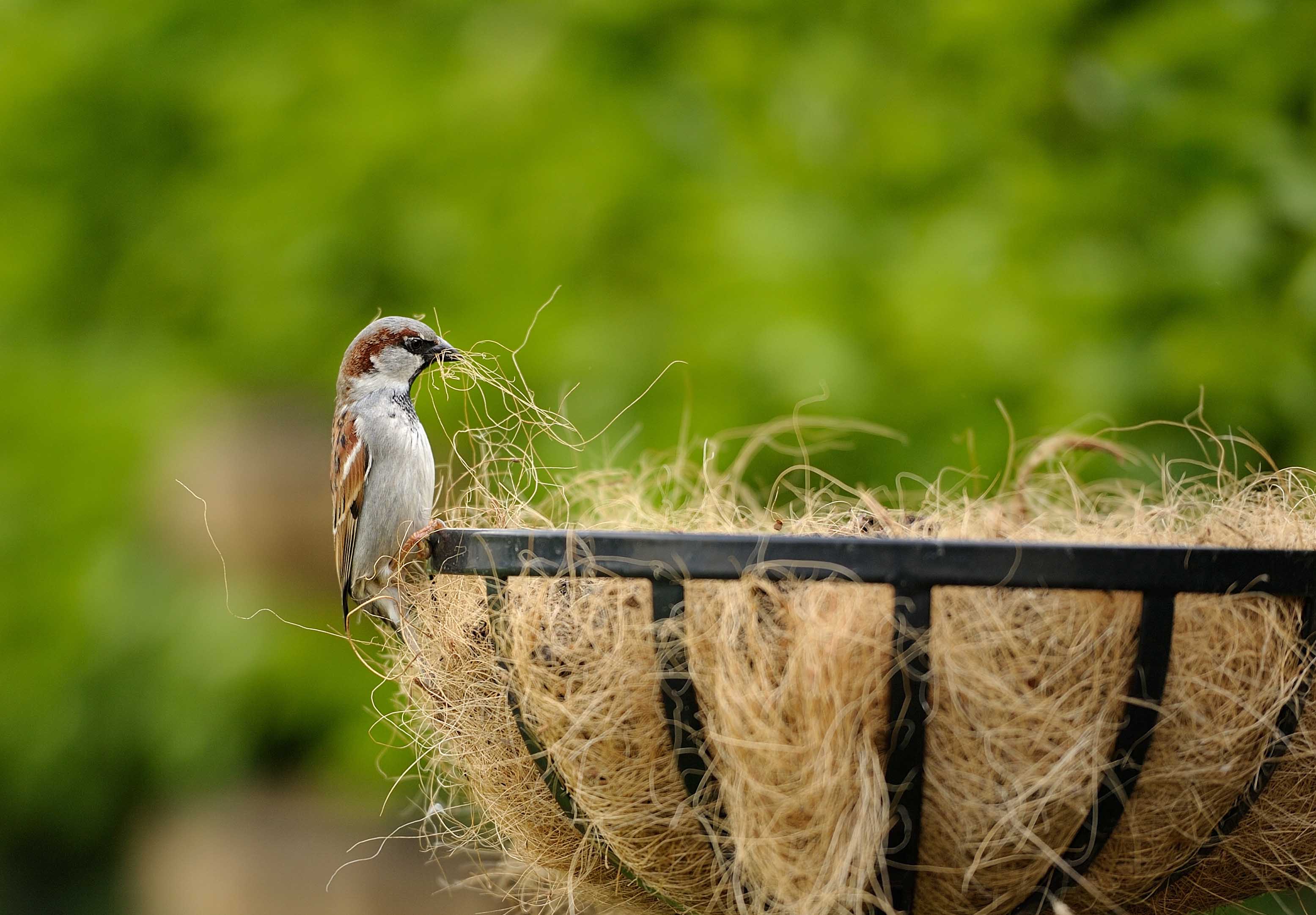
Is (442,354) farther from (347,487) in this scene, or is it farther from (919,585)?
(919,585)

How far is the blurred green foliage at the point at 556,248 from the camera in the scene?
2795mm

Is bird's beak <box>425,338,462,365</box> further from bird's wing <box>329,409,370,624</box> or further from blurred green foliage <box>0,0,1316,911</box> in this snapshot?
blurred green foliage <box>0,0,1316,911</box>

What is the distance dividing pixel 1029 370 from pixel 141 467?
14.0 ft

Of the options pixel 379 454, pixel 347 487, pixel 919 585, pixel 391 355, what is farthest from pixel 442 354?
pixel 919 585

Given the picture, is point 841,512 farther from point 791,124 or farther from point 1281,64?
point 791,124

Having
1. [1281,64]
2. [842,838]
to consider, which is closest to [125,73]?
[1281,64]

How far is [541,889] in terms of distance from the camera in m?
1.70

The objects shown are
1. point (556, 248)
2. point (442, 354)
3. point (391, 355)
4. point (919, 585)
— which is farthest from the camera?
point (556, 248)

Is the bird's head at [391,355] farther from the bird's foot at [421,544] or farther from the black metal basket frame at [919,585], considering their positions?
the black metal basket frame at [919,585]

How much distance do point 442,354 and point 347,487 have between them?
0.38m

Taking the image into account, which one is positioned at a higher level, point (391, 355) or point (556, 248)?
point (556, 248)

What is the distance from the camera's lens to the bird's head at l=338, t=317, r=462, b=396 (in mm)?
2109

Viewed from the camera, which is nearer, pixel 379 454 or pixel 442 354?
pixel 442 354

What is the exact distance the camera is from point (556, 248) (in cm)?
372
